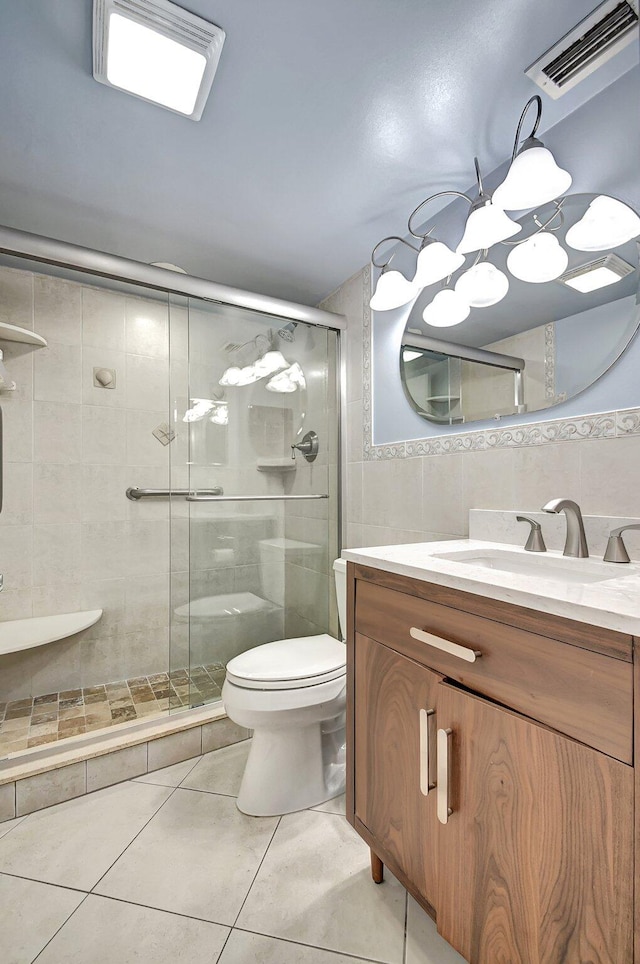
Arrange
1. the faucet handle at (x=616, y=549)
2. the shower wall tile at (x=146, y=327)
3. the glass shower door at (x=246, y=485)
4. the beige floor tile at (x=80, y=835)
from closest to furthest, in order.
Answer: the faucet handle at (x=616, y=549) → the beige floor tile at (x=80, y=835) → the glass shower door at (x=246, y=485) → the shower wall tile at (x=146, y=327)

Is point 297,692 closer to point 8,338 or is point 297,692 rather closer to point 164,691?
point 164,691

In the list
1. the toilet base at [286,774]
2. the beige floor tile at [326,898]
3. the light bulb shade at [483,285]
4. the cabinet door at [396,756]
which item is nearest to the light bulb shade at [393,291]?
the light bulb shade at [483,285]

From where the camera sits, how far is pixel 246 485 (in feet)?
6.54

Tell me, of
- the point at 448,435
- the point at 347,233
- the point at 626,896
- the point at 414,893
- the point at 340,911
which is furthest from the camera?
the point at 347,233

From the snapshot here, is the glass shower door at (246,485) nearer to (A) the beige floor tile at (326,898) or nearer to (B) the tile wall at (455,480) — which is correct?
(B) the tile wall at (455,480)

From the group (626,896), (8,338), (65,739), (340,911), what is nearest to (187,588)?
(65,739)

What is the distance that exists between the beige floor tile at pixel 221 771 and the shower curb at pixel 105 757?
0.13ft

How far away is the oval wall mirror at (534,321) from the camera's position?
1155 mm

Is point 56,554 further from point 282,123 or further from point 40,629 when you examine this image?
point 282,123

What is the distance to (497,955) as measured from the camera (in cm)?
79

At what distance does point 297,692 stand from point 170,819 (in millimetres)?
578

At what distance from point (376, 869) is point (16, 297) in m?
2.66

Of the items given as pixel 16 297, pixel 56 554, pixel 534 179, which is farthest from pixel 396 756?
pixel 16 297

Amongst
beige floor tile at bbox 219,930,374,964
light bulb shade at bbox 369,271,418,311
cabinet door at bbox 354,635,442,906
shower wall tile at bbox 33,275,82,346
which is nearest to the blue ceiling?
light bulb shade at bbox 369,271,418,311
